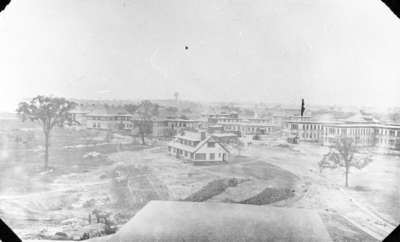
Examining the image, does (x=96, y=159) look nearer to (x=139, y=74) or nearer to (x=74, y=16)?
(x=139, y=74)

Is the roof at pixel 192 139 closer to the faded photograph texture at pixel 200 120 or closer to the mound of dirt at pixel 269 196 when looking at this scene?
the faded photograph texture at pixel 200 120

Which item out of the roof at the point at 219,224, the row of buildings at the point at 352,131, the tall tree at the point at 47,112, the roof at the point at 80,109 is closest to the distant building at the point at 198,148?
the roof at the point at 219,224

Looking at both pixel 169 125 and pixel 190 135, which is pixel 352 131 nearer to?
pixel 190 135

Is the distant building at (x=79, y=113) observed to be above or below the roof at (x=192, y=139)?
above

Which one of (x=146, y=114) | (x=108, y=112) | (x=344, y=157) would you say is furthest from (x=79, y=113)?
(x=344, y=157)

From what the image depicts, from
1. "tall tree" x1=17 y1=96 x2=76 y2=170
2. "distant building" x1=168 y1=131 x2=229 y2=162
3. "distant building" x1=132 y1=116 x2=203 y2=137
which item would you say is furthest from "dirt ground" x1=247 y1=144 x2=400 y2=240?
"tall tree" x1=17 y1=96 x2=76 y2=170
